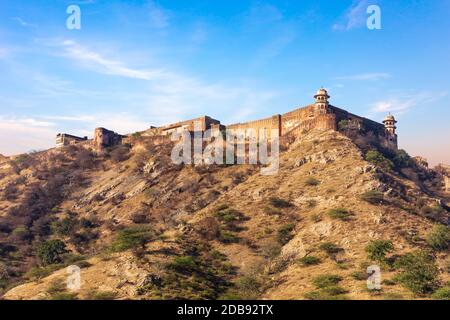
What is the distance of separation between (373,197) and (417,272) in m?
15.3

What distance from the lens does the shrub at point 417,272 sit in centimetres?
3576

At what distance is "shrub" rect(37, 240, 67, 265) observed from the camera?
5959cm

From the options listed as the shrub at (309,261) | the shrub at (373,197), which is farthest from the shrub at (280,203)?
the shrub at (309,261)

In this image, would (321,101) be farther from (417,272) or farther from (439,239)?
(417,272)

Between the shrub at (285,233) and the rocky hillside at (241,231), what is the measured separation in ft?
0.43

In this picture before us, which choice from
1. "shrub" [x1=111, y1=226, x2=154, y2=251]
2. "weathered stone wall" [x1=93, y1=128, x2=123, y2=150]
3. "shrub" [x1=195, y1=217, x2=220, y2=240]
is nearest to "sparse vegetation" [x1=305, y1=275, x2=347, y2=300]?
"shrub" [x1=195, y1=217, x2=220, y2=240]

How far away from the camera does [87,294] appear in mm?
40375

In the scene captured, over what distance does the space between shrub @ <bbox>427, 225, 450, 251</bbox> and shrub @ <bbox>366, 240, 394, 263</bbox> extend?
360 centimetres

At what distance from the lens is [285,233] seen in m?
50.5

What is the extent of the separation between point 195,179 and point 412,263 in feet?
131

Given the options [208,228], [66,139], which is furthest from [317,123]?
[66,139]

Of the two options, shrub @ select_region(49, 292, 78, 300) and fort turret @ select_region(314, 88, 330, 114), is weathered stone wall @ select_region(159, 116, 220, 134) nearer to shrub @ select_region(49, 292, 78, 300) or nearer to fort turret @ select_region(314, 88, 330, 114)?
fort turret @ select_region(314, 88, 330, 114)

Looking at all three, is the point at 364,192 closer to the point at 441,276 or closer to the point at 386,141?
the point at 441,276
